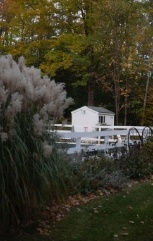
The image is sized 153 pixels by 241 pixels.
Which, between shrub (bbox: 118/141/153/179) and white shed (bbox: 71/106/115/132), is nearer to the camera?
shrub (bbox: 118/141/153/179)

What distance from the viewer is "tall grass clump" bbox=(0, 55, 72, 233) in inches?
191

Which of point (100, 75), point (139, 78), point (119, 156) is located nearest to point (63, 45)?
point (100, 75)

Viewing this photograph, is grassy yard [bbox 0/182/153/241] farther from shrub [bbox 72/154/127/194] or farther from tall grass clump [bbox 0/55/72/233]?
tall grass clump [bbox 0/55/72/233]

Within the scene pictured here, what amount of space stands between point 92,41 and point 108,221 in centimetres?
2058

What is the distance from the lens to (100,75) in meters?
28.3

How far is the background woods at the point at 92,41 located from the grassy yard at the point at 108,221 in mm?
16926

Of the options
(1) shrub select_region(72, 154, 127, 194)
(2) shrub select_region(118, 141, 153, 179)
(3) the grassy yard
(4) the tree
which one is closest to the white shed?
(4) the tree

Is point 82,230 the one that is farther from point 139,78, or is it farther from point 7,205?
point 139,78

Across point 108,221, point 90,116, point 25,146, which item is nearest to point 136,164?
point 108,221

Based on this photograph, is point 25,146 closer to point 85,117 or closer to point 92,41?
point 85,117

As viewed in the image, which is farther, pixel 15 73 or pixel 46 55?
pixel 46 55

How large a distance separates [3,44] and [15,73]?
75.8 ft

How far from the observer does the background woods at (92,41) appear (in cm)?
2444

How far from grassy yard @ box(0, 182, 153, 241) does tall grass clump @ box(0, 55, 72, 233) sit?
484mm
